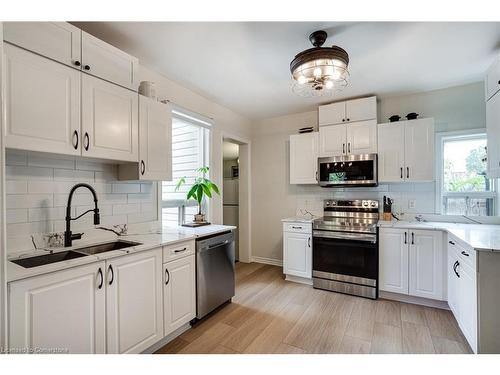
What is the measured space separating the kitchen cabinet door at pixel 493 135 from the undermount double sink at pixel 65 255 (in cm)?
323

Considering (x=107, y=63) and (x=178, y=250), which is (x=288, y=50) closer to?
(x=107, y=63)

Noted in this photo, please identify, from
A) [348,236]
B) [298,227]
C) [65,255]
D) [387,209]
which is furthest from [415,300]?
[65,255]

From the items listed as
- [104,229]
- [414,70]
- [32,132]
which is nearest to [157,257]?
[104,229]

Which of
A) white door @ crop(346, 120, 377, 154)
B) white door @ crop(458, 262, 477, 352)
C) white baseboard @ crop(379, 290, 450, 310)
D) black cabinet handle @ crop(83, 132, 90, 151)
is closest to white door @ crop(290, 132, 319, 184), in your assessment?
white door @ crop(346, 120, 377, 154)

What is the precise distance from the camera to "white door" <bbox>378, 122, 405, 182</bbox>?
9.96 feet

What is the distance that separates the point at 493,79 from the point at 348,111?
143 centimetres

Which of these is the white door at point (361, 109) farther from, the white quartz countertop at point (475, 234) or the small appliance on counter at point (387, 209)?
the white quartz countertop at point (475, 234)

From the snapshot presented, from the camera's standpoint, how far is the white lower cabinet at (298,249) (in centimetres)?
329

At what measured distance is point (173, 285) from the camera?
80.3 inches

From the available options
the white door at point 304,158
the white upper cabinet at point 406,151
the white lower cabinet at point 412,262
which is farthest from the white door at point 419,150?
the white door at point 304,158

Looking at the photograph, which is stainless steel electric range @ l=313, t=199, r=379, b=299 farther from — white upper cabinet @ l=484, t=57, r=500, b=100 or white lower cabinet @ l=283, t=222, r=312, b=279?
white upper cabinet @ l=484, t=57, r=500, b=100

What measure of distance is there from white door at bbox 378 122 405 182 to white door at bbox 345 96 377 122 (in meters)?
0.21

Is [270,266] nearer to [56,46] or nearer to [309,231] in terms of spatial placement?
[309,231]

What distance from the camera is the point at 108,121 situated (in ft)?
6.13
